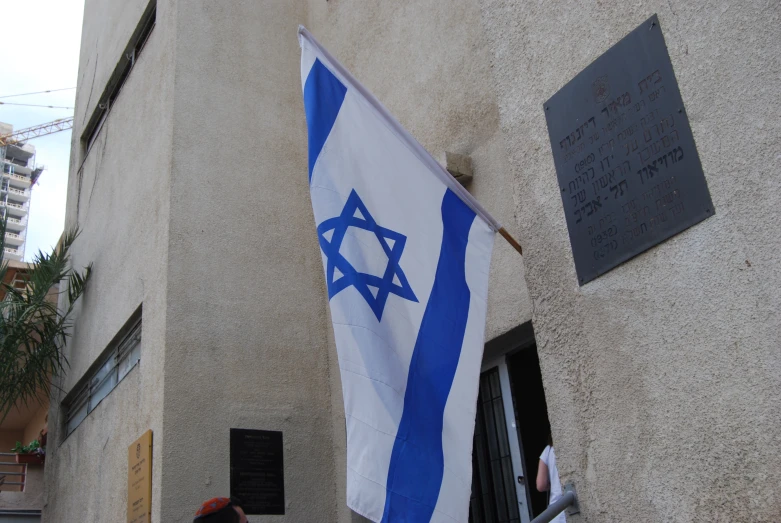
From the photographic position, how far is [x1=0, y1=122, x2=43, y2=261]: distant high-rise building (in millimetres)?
120188

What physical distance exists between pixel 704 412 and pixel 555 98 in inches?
62.1

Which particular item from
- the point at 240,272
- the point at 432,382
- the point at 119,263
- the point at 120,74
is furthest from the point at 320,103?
the point at 120,74

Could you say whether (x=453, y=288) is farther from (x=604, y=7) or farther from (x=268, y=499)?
(x=268, y=499)

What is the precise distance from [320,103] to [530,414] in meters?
2.85

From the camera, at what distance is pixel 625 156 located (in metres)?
3.31

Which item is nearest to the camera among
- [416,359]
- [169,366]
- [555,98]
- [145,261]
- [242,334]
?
[416,359]

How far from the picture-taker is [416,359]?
3.42m

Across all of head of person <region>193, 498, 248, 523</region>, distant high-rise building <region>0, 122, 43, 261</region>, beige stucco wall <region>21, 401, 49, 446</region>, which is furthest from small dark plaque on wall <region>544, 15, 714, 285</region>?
distant high-rise building <region>0, 122, 43, 261</region>

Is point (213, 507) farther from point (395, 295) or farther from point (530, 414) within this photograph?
point (530, 414)

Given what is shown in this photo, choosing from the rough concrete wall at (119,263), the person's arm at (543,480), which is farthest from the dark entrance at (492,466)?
the rough concrete wall at (119,263)

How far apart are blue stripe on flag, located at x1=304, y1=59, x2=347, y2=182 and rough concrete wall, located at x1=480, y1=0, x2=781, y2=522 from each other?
42.6 inches

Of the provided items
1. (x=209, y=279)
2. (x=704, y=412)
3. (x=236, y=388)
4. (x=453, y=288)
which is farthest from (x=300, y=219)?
(x=704, y=412)

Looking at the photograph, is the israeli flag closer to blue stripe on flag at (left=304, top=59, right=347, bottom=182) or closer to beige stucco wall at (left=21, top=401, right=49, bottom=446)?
blue stripe on flag at (left=304, top=59, right=347, bottom=182)

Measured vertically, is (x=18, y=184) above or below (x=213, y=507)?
above
